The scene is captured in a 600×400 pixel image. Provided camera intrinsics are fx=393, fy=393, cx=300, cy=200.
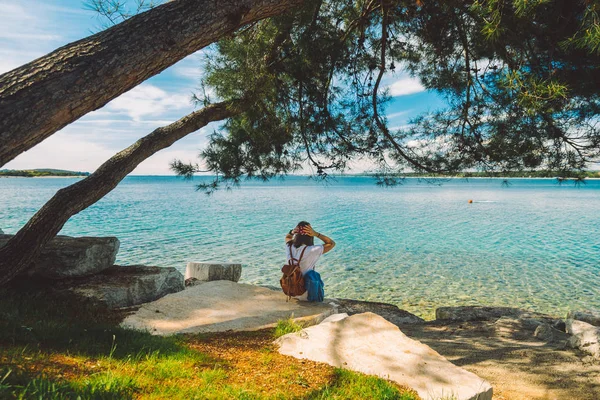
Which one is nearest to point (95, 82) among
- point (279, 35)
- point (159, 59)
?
point (159, 59)

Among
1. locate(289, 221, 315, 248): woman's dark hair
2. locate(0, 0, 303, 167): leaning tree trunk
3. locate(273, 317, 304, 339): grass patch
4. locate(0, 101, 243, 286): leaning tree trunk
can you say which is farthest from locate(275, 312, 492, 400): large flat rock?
locate(0, 101, 243, 286): leaning tree trunk

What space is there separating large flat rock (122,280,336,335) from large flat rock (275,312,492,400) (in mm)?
1103

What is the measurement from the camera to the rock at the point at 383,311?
8008 mm

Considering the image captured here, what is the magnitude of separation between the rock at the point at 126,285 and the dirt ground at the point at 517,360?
435 centimetres

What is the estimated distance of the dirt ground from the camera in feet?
12.5

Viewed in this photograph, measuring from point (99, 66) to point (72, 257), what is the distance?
4.60 meters

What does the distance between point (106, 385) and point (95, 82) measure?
201cm

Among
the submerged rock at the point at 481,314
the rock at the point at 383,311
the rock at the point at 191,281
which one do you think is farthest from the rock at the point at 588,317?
the rock at the point at 191,281

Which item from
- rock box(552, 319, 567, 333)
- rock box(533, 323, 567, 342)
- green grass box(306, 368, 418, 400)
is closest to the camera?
green grass box(306, 368, 418, 400)

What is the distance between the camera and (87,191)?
5168mm

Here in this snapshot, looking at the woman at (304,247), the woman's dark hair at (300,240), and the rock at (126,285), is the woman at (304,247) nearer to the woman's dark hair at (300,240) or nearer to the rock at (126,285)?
the woman's dark hair at (300,240)

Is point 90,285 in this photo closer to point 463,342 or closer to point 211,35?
point 211,35

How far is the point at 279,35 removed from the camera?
5820 millimetres

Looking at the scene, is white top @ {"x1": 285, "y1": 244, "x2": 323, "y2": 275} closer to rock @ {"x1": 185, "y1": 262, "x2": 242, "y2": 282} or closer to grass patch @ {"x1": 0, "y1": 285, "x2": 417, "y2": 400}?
grass patch @ {"x1": 0, "y1": 285, "x2": 417, "y2": 400}
